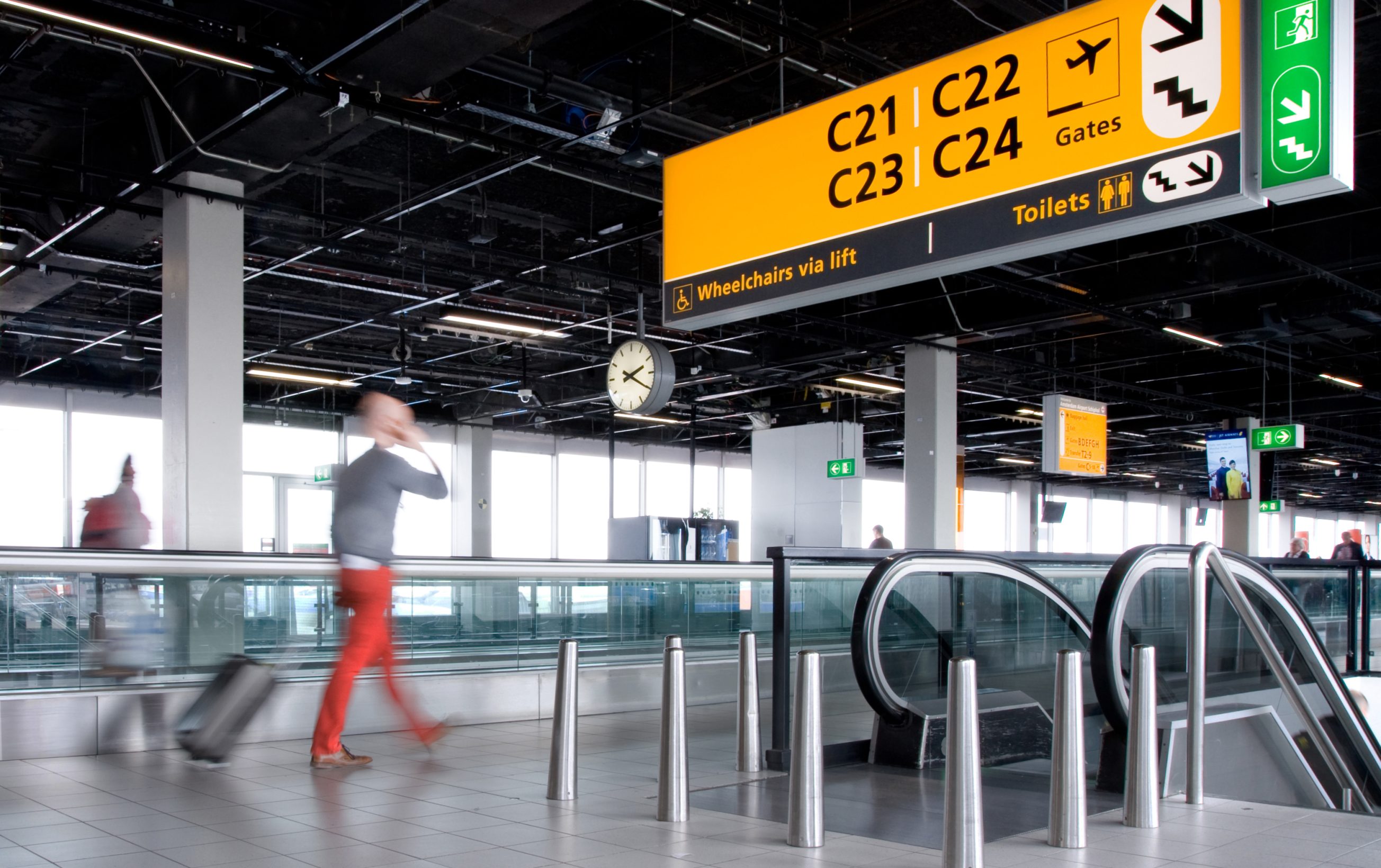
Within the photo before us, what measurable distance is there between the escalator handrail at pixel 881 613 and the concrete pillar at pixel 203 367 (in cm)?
619

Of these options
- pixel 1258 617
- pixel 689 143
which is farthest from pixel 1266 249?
pixel 1258 617

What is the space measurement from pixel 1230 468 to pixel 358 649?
66.6 feet

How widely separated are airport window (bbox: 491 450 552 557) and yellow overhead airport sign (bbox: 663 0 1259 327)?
23.7m

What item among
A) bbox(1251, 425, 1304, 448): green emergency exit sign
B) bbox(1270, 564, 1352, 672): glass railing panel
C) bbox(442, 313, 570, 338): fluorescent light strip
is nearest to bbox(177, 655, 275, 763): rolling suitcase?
bbox(1270, 564, 1352, 672): glass railing panel

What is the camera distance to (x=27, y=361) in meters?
20.9

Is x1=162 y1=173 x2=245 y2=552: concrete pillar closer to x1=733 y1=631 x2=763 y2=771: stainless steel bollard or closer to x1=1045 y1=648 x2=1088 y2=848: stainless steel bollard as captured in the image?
→ x1=733 y1=631 x2=763 y2=771: stainless steel bollard

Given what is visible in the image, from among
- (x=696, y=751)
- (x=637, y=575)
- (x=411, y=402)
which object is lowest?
(x=696, y=751)

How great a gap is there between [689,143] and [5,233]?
318 inches

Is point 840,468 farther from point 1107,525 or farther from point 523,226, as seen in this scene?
point 1107,525

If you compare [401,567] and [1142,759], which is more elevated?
[401,567]

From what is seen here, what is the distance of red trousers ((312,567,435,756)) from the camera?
5.07 meters

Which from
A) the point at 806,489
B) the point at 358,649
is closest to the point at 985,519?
the point at 806,489

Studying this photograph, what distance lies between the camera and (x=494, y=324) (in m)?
16.2

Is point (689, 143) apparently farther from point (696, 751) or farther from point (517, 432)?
point (517, 432)
